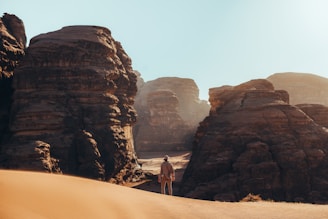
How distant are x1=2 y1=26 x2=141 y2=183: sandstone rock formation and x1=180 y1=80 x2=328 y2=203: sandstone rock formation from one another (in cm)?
695

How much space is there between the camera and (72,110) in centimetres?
2317

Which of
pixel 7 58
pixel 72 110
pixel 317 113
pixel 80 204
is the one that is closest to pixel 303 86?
pixel 317 113

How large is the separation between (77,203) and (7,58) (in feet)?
76.7

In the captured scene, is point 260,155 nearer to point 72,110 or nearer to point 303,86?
point 72,110

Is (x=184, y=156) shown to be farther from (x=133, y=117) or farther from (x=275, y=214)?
(x=275, y=214)

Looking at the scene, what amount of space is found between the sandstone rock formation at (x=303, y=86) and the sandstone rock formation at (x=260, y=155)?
57212 millimetres

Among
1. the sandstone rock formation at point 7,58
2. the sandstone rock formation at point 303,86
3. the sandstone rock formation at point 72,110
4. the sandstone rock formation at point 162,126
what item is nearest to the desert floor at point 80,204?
the sandstone rock formation at point 72,110

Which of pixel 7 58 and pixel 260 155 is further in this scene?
pixel 7 58

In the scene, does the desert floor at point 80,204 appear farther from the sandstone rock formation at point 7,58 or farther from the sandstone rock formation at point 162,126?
the sandstone rock formation at point 162,126

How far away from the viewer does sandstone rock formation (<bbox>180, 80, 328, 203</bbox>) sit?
21.5 meters

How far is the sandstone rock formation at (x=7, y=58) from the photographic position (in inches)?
917

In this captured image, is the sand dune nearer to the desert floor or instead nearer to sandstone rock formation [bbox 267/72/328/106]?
the desert floor

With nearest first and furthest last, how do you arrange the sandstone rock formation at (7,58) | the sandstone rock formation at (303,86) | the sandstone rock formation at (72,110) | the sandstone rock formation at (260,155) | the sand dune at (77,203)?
the sand dune at (77,203)
the sandstone rock formation at (72,110)
the sandstone rock formation at (260,155)
the sandstone rock formation at (7,58)
the sandstone rock formation at (303,86)

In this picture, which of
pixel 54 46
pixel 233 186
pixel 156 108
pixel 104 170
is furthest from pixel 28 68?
pixel 156 108
